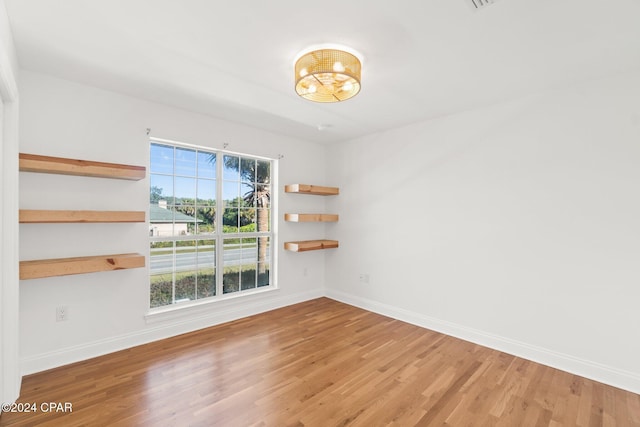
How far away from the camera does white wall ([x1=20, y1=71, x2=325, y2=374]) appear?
2477 millimetres

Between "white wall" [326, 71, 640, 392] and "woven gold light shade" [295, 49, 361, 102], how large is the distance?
1.74 meters

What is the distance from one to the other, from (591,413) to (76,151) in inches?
180

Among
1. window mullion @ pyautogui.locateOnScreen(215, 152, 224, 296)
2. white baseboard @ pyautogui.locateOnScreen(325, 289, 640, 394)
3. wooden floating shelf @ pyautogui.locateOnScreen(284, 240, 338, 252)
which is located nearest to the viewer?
white baseboard @ pyautogui.locateOnScreen(325, 289, 640, 394)

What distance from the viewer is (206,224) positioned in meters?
3.61

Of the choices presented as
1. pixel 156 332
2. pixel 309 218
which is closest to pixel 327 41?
pixel 309 218

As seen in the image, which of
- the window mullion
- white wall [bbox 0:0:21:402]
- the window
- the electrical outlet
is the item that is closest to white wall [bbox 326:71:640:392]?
the window

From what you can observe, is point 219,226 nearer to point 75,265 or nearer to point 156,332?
point 156,332

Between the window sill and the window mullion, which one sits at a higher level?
the window mullion

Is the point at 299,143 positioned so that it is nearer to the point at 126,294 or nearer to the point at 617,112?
the point at 126,294

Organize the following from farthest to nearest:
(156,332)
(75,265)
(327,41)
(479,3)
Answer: (156,332), (75,265), (327,41), (479,3)

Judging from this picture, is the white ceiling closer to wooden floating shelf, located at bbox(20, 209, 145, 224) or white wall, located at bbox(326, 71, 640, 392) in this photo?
white wall, located at bbox(326, 71, 640, 392)

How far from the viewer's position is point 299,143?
14.7ft

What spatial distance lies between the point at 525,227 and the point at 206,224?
345cm

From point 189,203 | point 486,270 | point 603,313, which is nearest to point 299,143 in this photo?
point 189,203
